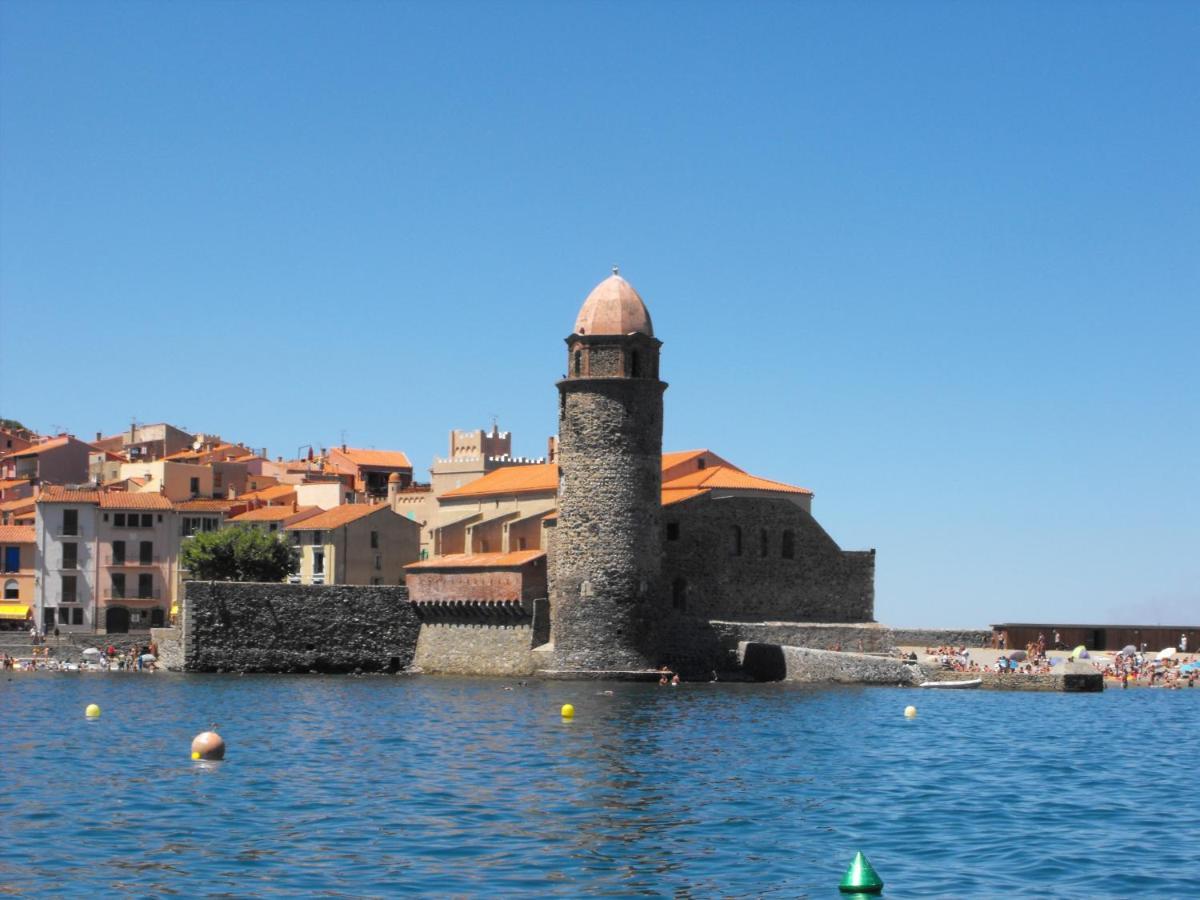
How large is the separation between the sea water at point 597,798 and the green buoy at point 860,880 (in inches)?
7.5

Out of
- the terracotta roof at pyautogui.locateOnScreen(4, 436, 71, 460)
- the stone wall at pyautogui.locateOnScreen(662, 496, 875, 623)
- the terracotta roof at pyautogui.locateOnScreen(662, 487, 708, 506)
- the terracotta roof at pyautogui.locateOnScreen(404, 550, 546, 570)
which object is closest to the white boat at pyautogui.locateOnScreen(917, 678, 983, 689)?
the stone wall at pyautogui.locateOnScreen(662, 496, 875, 623)

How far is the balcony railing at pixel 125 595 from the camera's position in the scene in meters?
70.6

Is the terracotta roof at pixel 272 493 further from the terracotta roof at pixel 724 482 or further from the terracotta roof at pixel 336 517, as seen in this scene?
the terracotta roof at pixel 724 482

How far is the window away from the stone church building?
48 millimetres

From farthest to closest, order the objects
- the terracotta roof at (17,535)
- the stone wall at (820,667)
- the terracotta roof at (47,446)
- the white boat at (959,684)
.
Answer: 1. the terracotta roof at (47,446)
2. the terracotta roof at (17,535)
3. the stone wall at (820,667)
4. the white boat at (959,684)

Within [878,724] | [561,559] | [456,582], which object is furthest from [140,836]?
[456,582]

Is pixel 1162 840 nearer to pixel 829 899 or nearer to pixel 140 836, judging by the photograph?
pixel 829 899

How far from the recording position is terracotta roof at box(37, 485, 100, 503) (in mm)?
70312

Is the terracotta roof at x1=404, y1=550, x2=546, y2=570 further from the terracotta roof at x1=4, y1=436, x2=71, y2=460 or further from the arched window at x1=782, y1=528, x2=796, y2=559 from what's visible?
the terracotta roof at x1=4, y1=436, x2=71, y2=460

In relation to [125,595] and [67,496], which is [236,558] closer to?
[125,595]

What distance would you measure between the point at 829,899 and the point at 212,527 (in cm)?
5987

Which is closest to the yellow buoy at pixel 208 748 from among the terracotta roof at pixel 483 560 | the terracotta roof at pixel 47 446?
the terracotta roof at pixel 483 560

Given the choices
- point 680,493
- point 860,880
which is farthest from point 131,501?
point 860,880

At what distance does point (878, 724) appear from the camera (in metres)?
38.7
